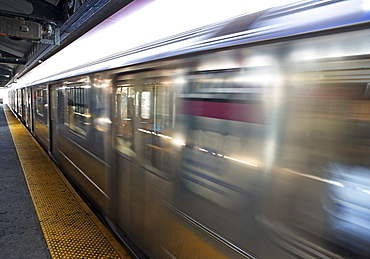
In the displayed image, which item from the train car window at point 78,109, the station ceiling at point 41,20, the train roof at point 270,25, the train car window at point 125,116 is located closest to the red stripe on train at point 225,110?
the train roof at point 270,25

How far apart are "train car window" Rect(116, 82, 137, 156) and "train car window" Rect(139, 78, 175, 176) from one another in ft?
0.59

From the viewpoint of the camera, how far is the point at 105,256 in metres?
2.65

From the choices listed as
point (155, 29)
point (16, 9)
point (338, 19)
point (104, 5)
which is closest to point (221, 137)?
point (338, 19)

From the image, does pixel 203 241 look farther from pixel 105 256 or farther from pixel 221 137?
pixel 105 256

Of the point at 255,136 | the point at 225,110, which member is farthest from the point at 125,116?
the point at 255,136

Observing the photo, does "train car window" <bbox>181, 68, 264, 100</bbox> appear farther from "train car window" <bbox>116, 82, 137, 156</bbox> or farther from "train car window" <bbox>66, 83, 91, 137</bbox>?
"train car window" <bbox>66, 83, 91, 137</bbox>

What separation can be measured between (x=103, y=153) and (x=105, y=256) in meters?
1.06

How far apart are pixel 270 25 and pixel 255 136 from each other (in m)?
0.51

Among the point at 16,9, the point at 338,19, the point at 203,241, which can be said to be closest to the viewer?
the point at 338,19

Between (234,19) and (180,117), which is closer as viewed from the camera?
(234,19)

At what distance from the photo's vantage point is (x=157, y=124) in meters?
2.12

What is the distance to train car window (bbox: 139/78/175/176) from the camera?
1969mm

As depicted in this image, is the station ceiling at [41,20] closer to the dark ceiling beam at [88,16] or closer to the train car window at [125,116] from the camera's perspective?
the dark ceiling beam at [88,16]

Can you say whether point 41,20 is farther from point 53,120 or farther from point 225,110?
point 225,110
